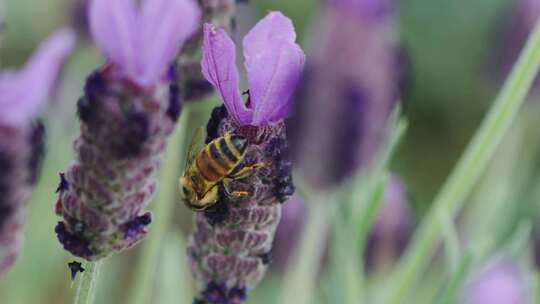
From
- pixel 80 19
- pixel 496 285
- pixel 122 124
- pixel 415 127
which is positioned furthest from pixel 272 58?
pixel 415 127

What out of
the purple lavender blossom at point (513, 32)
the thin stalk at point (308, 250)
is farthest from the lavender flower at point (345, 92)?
the purple lavender blossom at point (513, 32)

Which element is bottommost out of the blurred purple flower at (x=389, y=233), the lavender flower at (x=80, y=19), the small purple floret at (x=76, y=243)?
the small purple floret at (x=76, y=243)

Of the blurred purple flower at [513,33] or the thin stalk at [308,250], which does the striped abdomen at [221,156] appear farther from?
the blurred purple flower at [513,33]

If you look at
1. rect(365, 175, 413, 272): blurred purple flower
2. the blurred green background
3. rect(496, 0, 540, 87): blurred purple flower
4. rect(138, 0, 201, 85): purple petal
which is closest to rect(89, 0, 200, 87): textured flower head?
rect(138, 0, 201, 85): purple petal

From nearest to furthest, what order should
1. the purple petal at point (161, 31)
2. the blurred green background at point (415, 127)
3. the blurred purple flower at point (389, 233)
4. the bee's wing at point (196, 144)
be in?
the purple petal at point (161, 31), the bee's wing at point (196, 144), the blurred purple flower at point (389, 233), the blurred green background at point (415, 127)

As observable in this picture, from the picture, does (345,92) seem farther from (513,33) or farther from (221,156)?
(221,156)

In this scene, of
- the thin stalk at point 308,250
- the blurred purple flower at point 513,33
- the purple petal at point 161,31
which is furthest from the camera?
the blurred purple flower at point 513,33
